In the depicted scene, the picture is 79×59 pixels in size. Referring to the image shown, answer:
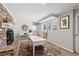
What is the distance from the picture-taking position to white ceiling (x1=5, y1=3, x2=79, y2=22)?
1796 mm

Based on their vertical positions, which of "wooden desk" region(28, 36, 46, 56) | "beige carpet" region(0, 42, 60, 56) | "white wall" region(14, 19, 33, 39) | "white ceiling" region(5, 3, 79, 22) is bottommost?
"beige carpet" region(0, 42, 60, 56)

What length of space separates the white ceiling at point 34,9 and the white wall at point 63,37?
17 centimetres

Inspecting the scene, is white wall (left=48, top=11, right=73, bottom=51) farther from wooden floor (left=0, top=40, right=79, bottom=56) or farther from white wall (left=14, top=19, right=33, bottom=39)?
white wall (left=14, top=19, right=33, bottom=39)

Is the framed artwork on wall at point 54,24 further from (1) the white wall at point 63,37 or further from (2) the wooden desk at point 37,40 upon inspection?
(2) the wooden desk at point 37,40

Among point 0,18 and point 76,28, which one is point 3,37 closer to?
point 0,18

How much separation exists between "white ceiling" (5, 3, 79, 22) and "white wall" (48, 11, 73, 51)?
0.55 feet

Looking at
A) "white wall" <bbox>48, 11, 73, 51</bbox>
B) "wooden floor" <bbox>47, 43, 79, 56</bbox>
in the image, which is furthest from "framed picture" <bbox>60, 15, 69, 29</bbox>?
"wooden floor" <bbox>47, 43, 79, 56</bbox>

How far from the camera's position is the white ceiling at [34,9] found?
5.89 ft

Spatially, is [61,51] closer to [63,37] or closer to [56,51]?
[56,51]

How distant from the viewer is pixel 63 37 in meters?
1.92

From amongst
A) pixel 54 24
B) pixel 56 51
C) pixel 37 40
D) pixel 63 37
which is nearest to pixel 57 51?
pixel 56 51

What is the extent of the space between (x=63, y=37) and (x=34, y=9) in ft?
Result: 2.92

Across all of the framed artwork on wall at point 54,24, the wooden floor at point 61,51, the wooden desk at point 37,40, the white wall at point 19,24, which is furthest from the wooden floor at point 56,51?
the framed artwork on wall at point 54,24

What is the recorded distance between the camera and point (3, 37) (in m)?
1.75
